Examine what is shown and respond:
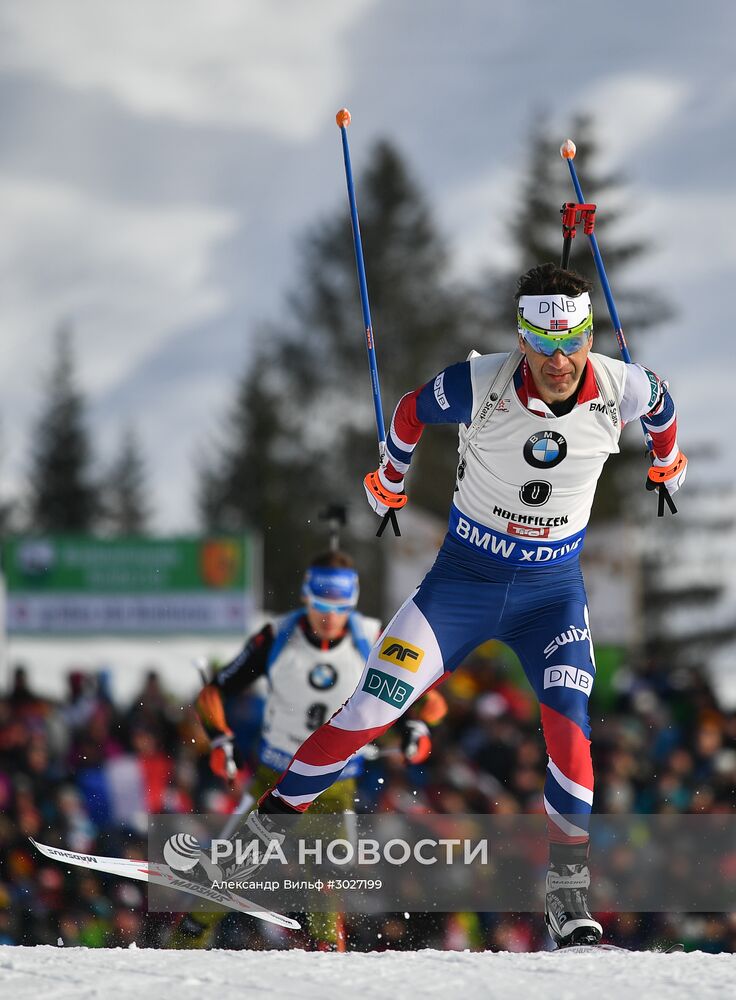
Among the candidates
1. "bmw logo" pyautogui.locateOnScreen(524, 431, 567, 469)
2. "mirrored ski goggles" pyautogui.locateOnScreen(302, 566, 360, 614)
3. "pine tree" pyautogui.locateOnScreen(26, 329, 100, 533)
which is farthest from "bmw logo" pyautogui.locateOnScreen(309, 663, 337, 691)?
"pine tree" pyautogui.locateOnScreen(26, 329, 100, 533)

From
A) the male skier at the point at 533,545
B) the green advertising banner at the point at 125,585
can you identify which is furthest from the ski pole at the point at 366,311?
the green advertising banner at the point at 125,585

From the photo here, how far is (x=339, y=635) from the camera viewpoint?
23.6 feet

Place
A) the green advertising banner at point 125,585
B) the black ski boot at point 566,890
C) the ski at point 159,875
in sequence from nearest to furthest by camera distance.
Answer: the black ski boot at point 566,890
the ski at point 159,875
the green advertising banner at point 125,585

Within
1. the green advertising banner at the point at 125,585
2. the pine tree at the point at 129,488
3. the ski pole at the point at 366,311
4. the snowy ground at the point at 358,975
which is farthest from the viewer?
the pine tree at the point at 129,488

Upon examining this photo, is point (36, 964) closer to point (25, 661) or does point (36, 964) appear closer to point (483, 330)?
point (25, 661)

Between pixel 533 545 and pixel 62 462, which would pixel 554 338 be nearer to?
pixel 533 545

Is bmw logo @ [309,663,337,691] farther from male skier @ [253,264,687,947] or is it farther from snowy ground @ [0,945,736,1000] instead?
snowy ground @ [0,945,736,1000]

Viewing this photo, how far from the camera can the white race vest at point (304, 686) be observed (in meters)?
7.14

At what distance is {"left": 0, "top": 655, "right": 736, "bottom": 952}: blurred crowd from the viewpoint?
28.8ft

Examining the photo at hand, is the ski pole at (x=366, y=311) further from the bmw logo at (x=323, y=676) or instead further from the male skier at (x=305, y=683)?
the bmw logo at (x=323, y=676)

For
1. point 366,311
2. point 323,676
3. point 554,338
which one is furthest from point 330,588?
point 554,338

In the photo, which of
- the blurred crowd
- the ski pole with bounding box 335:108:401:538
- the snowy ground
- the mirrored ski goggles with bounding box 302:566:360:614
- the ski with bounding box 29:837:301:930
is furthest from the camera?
the blurred crowd

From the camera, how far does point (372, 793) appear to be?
30.6ft

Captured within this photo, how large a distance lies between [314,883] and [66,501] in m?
44.5
